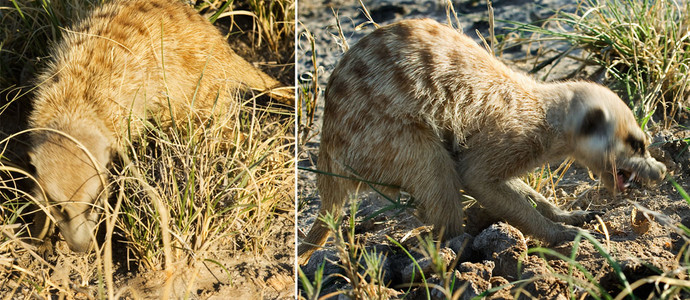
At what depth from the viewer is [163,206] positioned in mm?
3193

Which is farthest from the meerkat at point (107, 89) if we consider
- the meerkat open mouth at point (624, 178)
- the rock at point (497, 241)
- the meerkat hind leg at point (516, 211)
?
the meerkat open mouth at point (624, 178)

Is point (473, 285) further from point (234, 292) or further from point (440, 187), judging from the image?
point (234, 292)

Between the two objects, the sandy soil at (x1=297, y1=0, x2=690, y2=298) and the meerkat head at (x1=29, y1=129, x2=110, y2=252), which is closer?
the sandy soil at (x1=297, y1=0, x2=690, y2=298)

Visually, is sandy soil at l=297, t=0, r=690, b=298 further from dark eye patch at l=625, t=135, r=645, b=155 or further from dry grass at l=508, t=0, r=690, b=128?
dark eye patch at l=625, t=135, r=645, b=155

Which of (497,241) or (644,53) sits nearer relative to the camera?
(497,241)

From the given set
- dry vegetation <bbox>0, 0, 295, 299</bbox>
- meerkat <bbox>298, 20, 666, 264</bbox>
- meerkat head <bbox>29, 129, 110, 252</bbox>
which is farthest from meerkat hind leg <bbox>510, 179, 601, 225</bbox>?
A: meerkat head <bbox>29, 129, 110, 252</bbox>

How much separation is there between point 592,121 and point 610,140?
0.46 feet

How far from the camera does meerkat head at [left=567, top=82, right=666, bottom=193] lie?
350cm

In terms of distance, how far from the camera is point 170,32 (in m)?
4.46

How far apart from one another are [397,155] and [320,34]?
2945mm

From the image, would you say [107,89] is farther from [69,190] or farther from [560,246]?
[560,246]

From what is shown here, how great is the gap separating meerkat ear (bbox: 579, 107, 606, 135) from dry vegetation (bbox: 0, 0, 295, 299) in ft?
5.63

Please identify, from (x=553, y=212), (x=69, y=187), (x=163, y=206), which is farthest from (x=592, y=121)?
(x=69, y=187)

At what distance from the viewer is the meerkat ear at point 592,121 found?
3.46 metres
